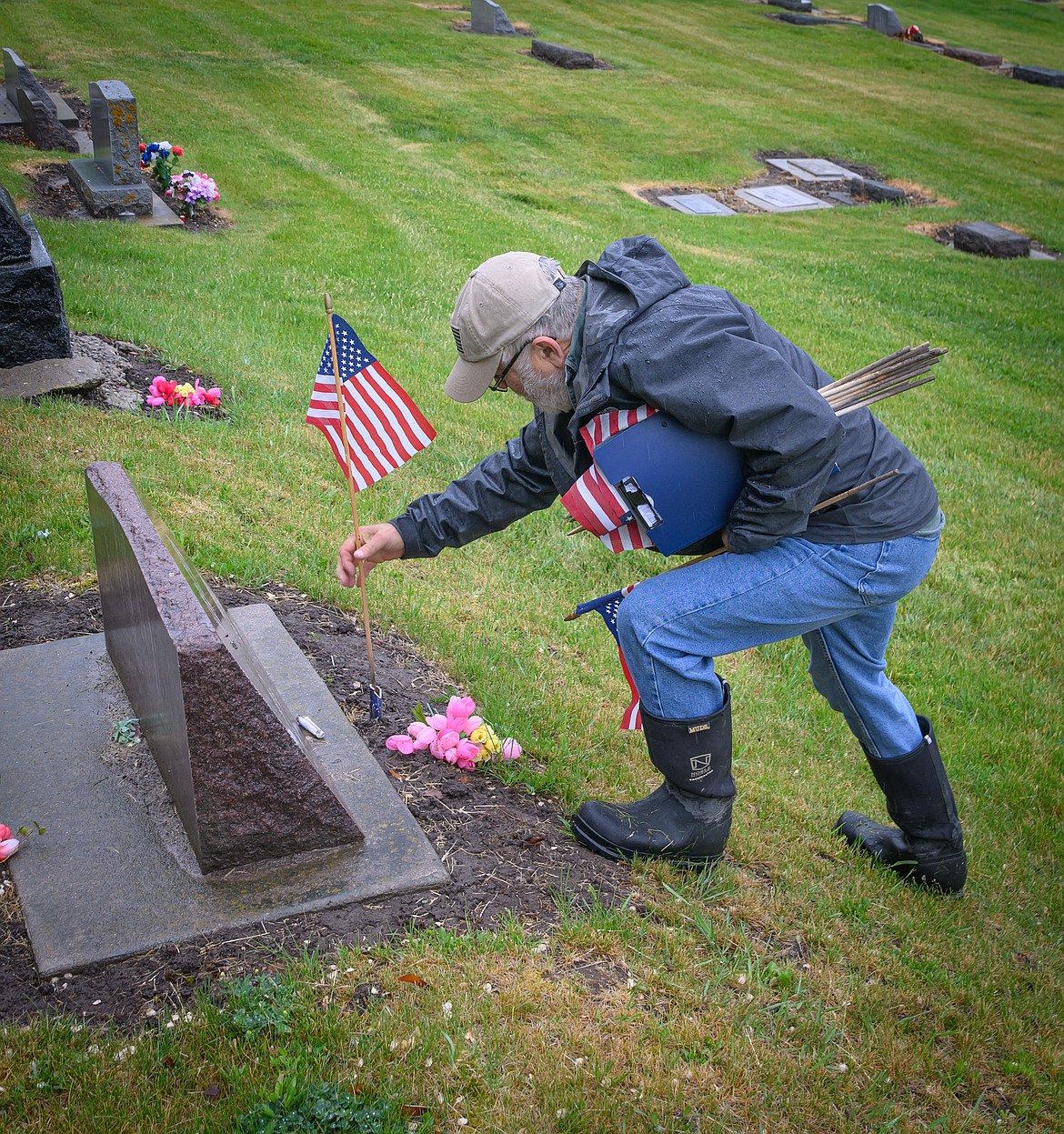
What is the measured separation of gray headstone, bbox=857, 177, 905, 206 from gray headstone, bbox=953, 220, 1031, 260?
68.0 inches

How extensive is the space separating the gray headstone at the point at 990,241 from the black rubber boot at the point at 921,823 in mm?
12352

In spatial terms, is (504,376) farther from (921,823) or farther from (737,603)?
(921,823)

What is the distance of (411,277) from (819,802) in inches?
279

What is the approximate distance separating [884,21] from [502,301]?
3106 cm

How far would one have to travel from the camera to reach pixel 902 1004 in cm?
306

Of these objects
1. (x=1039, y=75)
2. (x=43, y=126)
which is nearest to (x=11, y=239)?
(x=43, y=126)

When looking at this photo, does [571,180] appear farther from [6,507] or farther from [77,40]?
[6,507]

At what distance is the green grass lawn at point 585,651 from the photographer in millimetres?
2615

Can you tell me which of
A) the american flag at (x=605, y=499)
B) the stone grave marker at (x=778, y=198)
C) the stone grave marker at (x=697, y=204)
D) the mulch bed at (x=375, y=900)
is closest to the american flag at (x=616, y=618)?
the american flag at (x=605, y=499)

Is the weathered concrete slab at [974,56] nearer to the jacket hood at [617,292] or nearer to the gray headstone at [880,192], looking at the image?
the gray headstone at [880,192]

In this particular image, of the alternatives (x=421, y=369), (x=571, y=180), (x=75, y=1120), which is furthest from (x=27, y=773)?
(x=571, y=180)

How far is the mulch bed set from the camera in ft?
8.91

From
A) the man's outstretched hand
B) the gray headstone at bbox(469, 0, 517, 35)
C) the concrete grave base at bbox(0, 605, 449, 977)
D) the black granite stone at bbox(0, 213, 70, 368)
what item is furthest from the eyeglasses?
the gray headstone at bbox(469, 0, 517, 35)

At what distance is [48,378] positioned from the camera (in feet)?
20.2
